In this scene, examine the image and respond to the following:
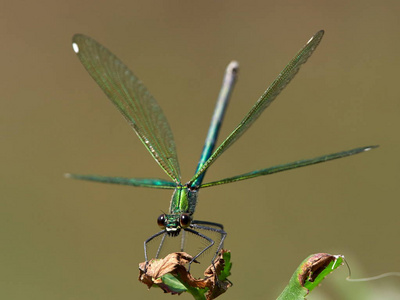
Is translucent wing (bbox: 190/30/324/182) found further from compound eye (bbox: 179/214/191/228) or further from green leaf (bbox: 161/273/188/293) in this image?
green leaf (bbox: 161/273/188/293)

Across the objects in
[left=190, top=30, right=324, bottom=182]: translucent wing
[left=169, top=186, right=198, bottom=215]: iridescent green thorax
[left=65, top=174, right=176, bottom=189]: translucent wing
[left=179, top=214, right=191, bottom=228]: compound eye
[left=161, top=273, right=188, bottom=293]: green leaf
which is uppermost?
[left=190, top=30, right=324, bottom=182]: translucent wing

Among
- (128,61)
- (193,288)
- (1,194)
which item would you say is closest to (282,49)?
(128,61)

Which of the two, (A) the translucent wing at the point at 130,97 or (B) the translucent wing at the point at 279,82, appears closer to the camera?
(B) the translucent wing at the point at 279,82

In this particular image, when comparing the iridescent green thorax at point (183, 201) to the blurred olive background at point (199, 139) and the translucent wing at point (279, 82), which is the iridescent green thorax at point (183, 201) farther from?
the blurred olive background at point (199, 139)

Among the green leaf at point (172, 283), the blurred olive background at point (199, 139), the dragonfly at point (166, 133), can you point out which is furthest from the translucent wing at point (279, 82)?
the blurred olive background at point (199, 139)

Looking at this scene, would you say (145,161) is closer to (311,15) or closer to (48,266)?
(48,266)

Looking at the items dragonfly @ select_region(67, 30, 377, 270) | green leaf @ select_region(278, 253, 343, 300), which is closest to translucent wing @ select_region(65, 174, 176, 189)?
dragonfly @ select_region(67, 30, 377, 270)
